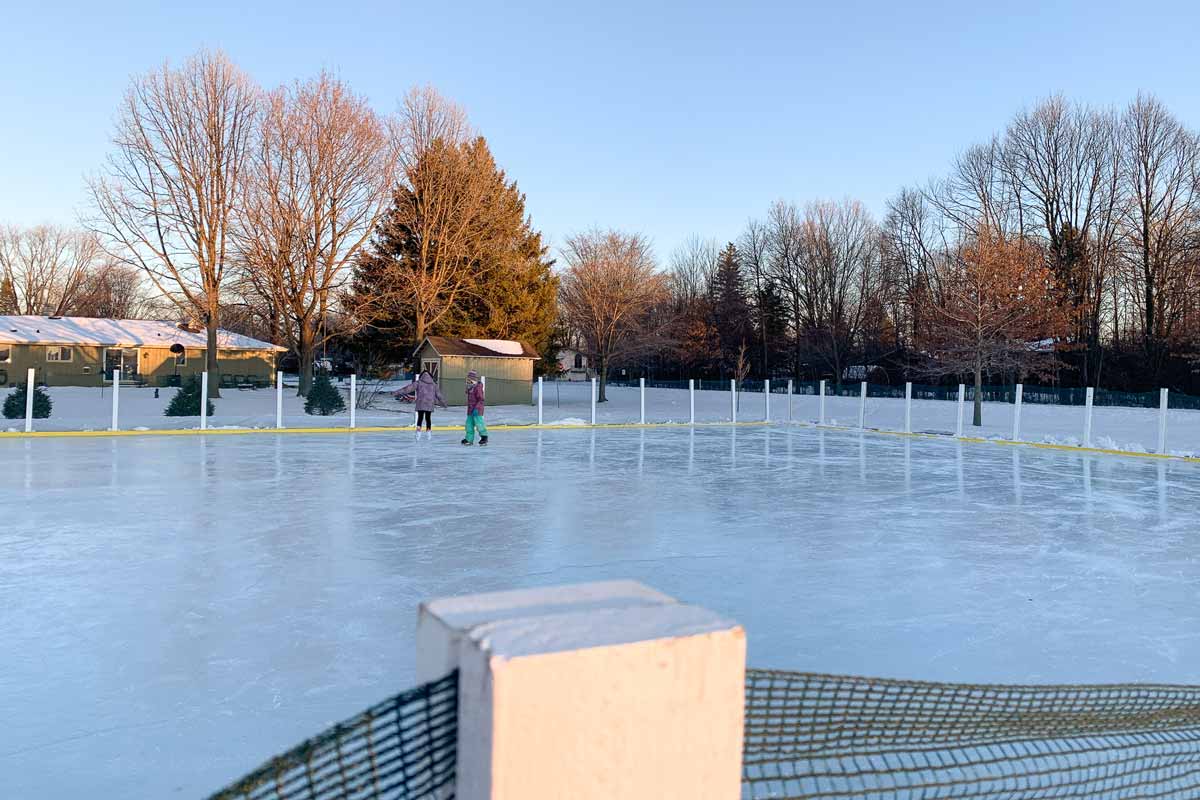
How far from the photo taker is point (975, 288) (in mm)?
29266

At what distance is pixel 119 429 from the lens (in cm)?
2073

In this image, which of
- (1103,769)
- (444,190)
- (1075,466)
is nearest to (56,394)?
(444,190)

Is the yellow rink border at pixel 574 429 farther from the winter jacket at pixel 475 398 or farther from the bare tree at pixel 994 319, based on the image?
the winter jacket at pixel 475 398

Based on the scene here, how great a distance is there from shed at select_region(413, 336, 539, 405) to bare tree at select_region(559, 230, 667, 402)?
6.97 meters

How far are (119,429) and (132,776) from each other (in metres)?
20.1

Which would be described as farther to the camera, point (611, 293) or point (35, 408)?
point (611, 293)

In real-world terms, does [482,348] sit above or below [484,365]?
above

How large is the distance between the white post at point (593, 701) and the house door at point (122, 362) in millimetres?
56128

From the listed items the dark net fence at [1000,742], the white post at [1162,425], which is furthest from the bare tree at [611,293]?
the dark net fence at [1000,742]

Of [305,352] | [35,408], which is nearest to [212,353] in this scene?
[305,352]

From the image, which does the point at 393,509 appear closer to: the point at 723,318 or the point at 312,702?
the point at 312,702

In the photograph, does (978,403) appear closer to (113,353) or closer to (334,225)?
(334,225)

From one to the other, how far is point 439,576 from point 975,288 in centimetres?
2719

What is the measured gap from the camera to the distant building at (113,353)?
47.1m
